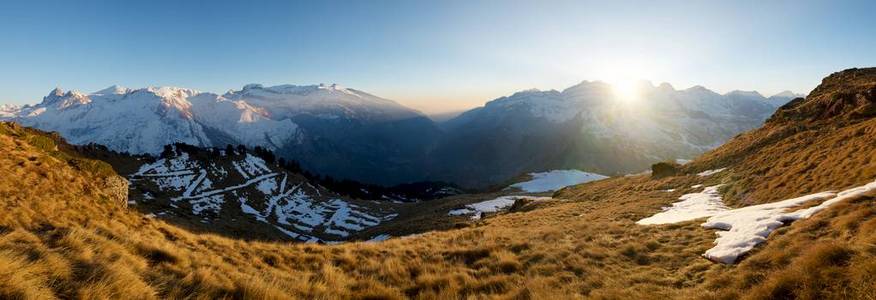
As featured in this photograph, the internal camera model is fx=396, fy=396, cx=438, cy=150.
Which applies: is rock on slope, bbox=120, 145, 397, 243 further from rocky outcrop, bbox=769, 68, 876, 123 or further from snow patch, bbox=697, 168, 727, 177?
rocky outcrop, bbox=769, 68, 876, 123

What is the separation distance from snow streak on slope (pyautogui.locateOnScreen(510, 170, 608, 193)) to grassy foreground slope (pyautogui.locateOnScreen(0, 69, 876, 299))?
11183cm

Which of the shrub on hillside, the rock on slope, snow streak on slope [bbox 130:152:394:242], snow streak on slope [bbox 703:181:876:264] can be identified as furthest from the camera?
snow streak on slope [bbox 130:152:394:242]

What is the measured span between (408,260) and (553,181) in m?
134

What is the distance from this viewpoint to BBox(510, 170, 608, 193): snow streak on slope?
132750 mm

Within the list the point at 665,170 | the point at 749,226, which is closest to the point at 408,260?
the point at 749,226

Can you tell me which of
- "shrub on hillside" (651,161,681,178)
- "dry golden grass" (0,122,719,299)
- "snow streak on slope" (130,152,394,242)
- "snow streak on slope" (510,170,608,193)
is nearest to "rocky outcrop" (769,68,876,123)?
"shrub on hillside" (651,161,681,178)

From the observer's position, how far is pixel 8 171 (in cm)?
1720

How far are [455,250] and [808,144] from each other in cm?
3379

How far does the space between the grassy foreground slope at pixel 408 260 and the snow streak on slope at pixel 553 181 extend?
367ft

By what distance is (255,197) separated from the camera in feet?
336

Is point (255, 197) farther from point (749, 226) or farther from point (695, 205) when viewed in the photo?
point (749, 226)

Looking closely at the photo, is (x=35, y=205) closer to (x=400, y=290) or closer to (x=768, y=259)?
(x=400, y=290)

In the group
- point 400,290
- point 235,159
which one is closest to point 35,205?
point 400,290

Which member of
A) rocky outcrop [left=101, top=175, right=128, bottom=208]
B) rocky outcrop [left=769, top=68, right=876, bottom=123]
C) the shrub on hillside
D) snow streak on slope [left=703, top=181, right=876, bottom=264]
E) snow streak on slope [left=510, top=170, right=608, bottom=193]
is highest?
rocky outcrop [left=769, top=68, right=876, bottom=123]
